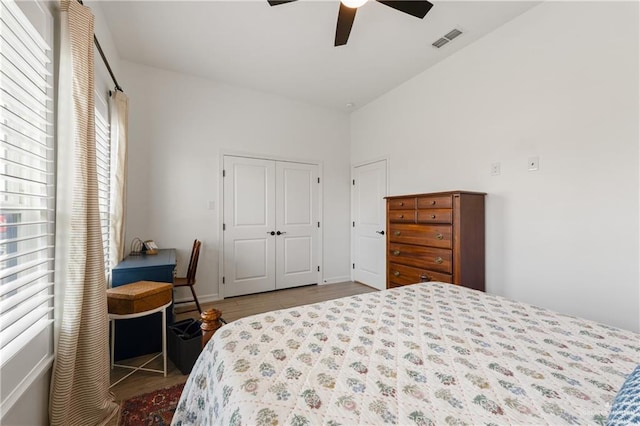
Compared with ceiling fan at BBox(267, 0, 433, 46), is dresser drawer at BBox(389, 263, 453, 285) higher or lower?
lower

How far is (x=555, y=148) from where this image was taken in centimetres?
226

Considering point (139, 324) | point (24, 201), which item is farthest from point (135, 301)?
point (24, 201)

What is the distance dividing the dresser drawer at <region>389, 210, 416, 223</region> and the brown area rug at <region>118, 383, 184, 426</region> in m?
2.49

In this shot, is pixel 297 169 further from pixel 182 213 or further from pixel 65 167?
pixel 65 167

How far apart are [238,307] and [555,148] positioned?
3.63 m

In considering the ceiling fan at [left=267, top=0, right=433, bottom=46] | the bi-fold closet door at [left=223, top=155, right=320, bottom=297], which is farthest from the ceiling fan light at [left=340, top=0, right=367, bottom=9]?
the bi-fold closet door at [left=223, top=155, right=320, bottom=297]

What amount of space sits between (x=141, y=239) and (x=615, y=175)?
448 centimetres

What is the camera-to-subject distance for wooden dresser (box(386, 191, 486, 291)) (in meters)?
2.50

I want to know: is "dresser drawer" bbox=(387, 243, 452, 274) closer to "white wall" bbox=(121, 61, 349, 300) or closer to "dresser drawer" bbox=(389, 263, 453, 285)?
"dresser drawer" bbox=(389, 263, 453, 285)

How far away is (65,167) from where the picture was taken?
1400 mm

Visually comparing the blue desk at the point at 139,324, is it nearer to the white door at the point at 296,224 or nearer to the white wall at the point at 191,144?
the white wall at the point at 191,144

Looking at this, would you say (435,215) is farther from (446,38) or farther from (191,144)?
(191,144)

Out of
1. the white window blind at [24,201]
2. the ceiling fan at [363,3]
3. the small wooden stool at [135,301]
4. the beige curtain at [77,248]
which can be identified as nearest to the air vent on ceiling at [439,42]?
the ceiling fan at [363,3]

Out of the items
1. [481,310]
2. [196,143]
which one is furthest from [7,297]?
[196,143]
